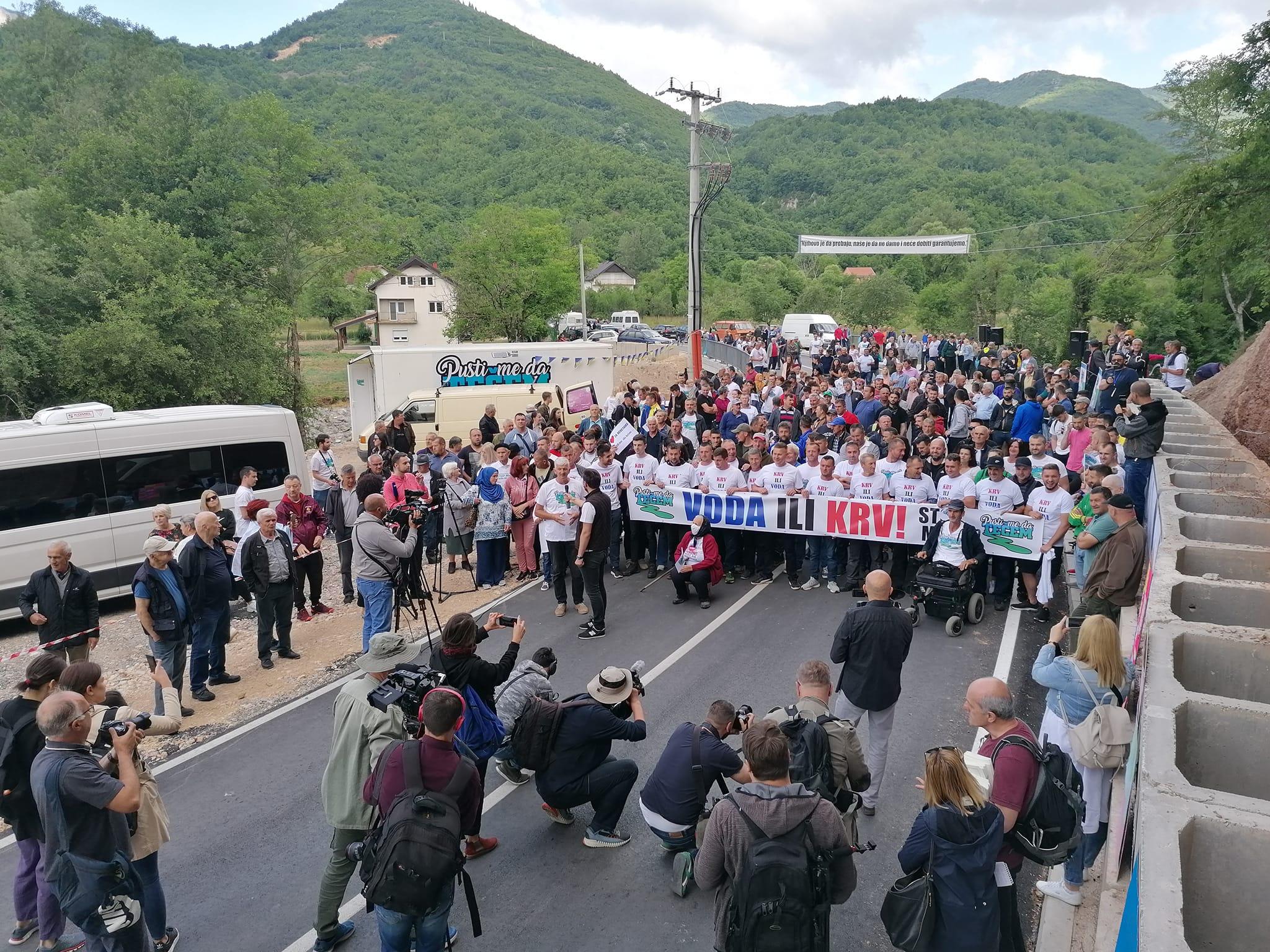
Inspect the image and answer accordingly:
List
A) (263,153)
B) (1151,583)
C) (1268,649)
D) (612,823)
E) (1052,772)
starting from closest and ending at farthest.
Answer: (1052,772)
(1268,649)
(612,823)
(1151,583)
(263,153)

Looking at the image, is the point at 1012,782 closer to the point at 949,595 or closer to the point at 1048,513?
the point at 949,595

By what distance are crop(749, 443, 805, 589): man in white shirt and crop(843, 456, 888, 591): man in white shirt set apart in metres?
0.72

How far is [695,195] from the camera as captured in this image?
971 inches

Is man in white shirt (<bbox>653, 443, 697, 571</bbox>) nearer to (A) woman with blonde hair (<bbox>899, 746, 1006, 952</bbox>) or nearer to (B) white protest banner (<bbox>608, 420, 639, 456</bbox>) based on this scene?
(B) white protest banner (<bbox>608, 420, 639, 456</bbox>)

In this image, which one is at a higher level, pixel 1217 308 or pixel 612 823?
pixel 1217 308

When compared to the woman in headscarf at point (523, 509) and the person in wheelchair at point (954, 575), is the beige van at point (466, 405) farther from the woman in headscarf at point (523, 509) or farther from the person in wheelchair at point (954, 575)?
the person in wheelchair at point (954, 575)

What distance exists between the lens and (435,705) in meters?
4.37

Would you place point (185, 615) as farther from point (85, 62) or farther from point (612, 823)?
point (85, 62)

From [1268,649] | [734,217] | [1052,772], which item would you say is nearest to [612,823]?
[1052,772]

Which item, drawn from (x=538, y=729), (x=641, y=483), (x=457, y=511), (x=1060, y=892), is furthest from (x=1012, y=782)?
(x=457, y=511)

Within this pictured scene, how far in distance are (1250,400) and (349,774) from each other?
1313 cm

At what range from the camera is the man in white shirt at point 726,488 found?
38.6ft

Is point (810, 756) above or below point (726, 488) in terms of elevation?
below

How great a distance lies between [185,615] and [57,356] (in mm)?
17490
